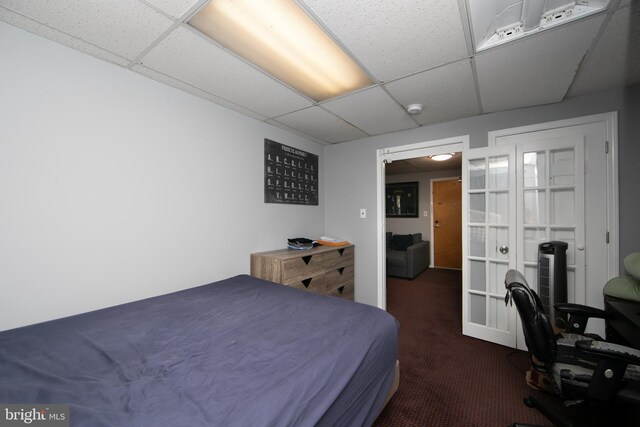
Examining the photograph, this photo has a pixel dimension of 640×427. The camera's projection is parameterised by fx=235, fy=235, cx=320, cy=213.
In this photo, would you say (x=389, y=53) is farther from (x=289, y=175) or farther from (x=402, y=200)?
(x=402, y=200)

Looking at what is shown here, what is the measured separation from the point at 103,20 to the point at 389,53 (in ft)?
5.72

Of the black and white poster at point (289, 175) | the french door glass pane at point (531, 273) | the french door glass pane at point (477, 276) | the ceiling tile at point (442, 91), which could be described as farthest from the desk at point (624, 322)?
the black and white poster at point (289, 175)

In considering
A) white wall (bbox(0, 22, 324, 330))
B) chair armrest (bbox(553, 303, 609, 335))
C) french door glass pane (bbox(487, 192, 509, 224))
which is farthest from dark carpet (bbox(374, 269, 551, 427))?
white wall (bbox(0, 22, 324, 330))

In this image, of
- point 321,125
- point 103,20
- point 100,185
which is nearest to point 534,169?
point 321,125

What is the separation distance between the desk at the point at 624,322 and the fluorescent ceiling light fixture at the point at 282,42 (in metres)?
2.38

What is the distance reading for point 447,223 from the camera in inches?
240

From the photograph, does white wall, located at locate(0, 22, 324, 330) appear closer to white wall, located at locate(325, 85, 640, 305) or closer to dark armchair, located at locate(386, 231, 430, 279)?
white wall, located at locate(325, 85, 640, 305)

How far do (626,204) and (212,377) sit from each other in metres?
3.34

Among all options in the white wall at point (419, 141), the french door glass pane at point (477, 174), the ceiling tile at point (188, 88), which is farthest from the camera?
the french door glass pane at point (477, 174)

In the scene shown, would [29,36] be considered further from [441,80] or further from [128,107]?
[441,80]

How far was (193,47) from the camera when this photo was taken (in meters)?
1.58

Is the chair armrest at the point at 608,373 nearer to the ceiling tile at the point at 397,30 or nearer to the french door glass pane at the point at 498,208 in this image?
the french door glass pane at the point at 498,208

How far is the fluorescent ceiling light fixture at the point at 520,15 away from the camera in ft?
4.23

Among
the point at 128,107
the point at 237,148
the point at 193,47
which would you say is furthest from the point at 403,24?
the point at 128,107
